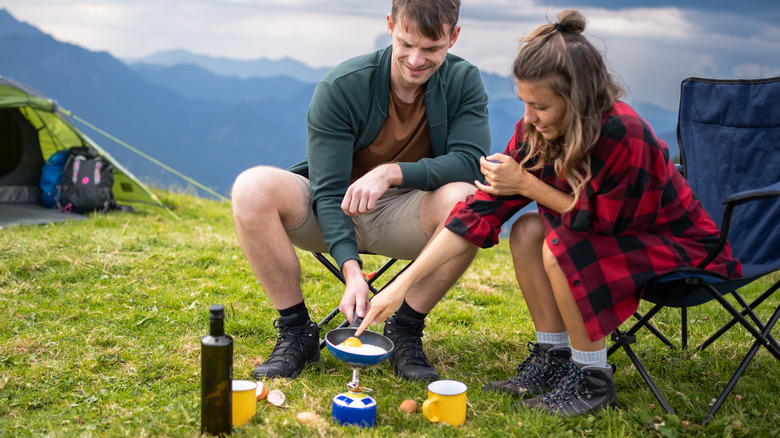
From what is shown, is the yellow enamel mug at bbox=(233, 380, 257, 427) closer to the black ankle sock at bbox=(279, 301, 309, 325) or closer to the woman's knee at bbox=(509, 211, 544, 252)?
the black ankle sock at bbox=(279, 301, 309, 325)

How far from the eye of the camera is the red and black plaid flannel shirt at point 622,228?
5.83 feet

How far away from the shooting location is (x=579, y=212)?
1801 mm

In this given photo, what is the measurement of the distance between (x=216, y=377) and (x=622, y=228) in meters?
1.17

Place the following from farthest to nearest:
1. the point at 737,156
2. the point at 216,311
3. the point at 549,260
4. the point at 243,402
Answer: the point at 737,156, the point at 549,260, the point at 243,402, the point at 216,311

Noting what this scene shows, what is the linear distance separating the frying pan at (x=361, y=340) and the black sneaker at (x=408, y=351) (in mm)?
311

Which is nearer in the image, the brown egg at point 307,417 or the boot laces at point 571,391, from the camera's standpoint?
the brown egg at point 307,417

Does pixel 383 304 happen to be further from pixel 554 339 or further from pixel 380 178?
pixel 554 339

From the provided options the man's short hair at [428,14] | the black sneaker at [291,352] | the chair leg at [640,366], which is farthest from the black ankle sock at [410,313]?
the man's short hair at [428,14]

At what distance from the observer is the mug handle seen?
1829 millimetres

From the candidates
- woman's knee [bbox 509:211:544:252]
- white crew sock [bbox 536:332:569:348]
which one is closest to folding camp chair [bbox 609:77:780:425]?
white crew sock [bbox 536:332:569:348]

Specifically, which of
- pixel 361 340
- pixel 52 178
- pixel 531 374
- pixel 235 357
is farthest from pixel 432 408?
pixel 52 178

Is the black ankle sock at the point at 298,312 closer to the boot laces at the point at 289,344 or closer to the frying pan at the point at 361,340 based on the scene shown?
the boot laces at the point at 289,344

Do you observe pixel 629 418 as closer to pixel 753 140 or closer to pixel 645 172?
pixel 645 172

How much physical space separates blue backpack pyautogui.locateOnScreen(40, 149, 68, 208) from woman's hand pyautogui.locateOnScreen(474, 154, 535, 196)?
15.4 feet
